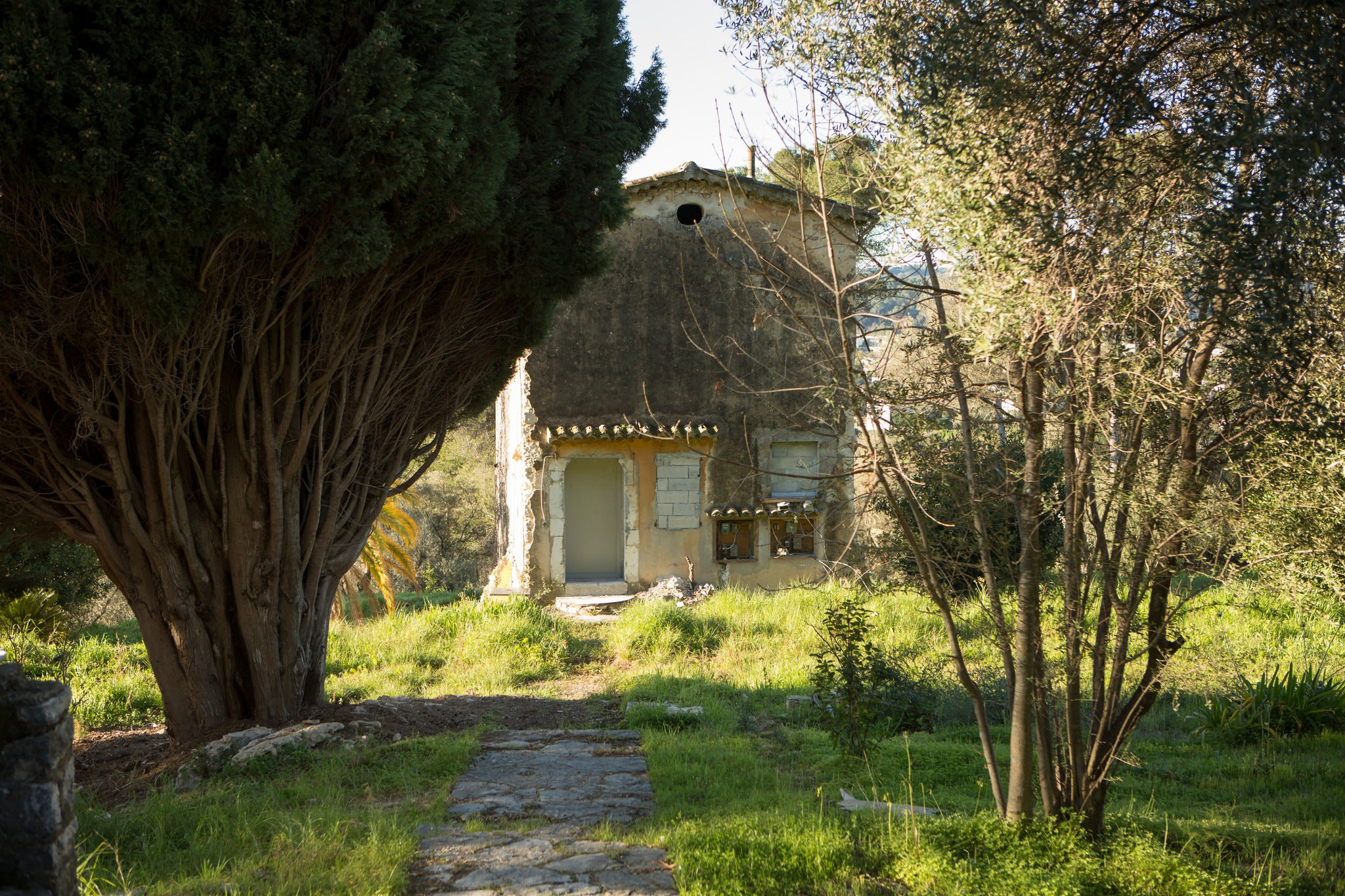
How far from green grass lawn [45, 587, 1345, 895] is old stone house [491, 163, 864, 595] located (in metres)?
6.76

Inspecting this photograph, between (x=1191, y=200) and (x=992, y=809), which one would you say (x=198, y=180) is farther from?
(x=992, y=809)

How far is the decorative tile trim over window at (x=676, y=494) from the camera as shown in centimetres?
1739

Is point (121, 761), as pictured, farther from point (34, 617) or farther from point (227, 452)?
point (34, 617)

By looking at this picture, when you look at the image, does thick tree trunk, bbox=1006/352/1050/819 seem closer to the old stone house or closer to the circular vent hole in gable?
the old stone house

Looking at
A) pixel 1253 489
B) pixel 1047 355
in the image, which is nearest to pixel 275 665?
pixel 1047 355

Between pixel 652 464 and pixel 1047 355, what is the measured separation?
44.6 feet

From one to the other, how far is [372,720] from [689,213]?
12.5 meters

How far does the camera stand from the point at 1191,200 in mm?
3902

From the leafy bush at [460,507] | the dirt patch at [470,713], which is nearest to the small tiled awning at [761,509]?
the dirt patch at [470,713]

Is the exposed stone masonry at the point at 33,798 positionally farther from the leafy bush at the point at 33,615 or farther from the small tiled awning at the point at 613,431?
the small tiled awning at the point at 613,431

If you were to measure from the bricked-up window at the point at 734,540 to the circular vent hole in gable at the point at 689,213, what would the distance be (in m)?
5.68

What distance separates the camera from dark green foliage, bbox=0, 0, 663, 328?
557 centimetres

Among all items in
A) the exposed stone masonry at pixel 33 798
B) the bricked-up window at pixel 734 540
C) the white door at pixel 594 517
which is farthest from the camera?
the white door at pixel 594 517

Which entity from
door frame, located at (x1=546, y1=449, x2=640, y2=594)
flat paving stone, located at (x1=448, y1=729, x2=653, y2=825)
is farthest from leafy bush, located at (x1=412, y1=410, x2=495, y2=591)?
flat paving stone, located at (x1=448, y1=729, x2=653, y2=825)
